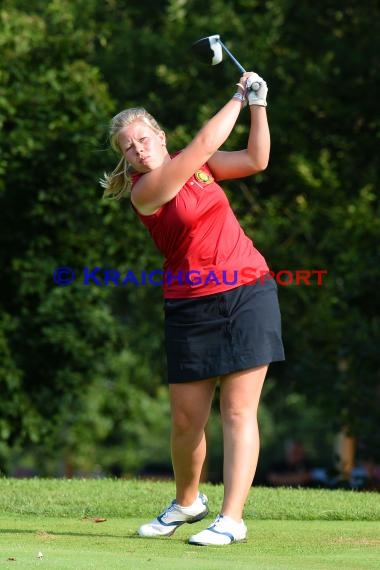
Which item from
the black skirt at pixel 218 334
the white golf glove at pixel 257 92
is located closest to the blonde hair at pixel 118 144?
the white golf glove at pixel 257 92

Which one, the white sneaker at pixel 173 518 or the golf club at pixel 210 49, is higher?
the golf club at pixel 210 49

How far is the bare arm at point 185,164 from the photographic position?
5.31 meters

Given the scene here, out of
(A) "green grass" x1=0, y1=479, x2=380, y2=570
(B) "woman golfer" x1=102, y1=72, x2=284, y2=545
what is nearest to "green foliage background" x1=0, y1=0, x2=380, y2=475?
(A) "green grass" x1=0, y1=479, x2=380, y2=570

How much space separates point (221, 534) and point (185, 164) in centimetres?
160

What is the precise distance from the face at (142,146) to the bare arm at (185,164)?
0.09 metres

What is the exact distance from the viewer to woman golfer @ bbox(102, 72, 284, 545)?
213 inches

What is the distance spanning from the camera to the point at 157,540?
5.53m

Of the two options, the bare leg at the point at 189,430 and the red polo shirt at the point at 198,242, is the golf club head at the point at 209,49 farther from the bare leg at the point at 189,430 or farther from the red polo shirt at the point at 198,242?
the bare leg at the point at 189,430

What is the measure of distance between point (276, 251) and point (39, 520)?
10089 mm

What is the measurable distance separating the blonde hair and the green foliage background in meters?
6.59

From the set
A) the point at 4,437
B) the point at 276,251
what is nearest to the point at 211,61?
the point at 4,437

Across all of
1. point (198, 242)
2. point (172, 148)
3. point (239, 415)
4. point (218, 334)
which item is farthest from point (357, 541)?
point (172, 148)

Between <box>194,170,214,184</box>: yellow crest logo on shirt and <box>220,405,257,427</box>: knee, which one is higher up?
<box>194,170,214,184</box>: yellow crest logo on shirt

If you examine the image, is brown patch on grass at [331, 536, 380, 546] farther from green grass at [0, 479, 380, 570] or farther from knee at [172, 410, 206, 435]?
knee at [172, 410, 206, 435]
